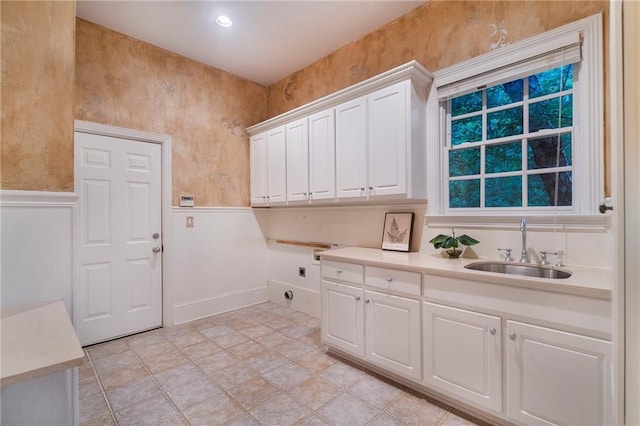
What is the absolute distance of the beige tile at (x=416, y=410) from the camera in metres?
1.72

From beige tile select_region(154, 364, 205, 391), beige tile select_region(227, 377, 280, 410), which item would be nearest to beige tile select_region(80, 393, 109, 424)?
beige tile select_region(154, 364, 205, 391)

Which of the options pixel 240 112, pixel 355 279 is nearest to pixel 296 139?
pixel 240 112

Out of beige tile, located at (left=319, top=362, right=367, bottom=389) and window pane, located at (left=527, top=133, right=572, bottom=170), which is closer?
window pane, located at (left=527, top=133, right=572, bottom=170)

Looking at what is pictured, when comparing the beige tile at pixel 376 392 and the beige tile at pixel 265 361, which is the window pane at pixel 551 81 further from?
the beige tile at pixel 265 361

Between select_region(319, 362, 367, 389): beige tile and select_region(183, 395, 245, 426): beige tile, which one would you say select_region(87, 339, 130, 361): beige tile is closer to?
select_region(183, 395, 245, 426): beige tile

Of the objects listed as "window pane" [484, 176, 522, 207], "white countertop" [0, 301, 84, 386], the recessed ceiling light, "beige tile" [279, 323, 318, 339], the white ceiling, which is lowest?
"beige tile" [279, 323, 318, 339]

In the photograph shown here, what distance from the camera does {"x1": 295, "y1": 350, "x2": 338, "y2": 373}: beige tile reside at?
7.57ft

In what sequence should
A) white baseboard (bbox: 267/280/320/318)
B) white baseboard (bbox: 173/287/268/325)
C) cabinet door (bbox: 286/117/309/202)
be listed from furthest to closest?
white baseboard (bbox: 267/280/320/318)
white baseboard (bbox: 173/287/268/325)
cabinet door (bbox: 286/117/309/202)

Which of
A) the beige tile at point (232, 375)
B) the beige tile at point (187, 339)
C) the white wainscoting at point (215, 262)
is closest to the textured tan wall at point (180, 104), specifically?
the white wainscoting at point (215, 262)

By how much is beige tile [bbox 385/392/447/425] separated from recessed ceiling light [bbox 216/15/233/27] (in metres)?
3.36

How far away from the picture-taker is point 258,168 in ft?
12.3

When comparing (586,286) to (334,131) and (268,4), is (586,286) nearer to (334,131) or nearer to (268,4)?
(334,131)

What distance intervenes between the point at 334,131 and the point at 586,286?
2133mm

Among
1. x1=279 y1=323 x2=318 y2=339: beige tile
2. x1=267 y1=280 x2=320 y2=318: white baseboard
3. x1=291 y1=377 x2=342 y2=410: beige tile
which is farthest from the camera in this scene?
x1=267 y1=280 x2=320 y2=318: white baseboard
